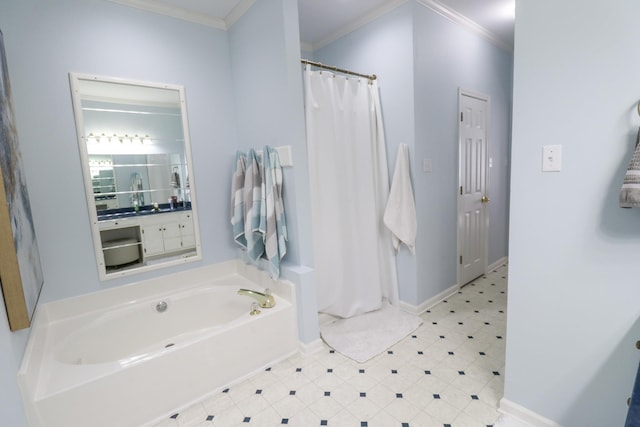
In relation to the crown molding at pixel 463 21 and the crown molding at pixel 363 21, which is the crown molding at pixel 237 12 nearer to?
the crown molding at pixel 363 21

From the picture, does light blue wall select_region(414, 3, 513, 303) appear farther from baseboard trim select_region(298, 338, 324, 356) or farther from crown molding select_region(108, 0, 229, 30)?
crown molding select_region(108, 0, 229, 30)

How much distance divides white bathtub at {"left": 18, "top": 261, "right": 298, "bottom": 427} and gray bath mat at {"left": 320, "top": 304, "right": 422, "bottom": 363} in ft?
1.24

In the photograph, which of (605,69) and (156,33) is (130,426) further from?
(605,69)

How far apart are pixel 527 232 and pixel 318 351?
5.13ft

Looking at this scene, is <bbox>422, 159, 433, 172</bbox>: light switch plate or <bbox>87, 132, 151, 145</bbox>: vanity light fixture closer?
<bbox>87, 132, 151, 145</bbox>: vanity light fixture

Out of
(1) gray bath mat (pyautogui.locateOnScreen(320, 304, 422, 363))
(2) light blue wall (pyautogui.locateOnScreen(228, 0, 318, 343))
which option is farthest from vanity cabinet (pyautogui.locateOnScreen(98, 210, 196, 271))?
(1) gray bath mat (pyautogui.locateOnScreen(320, 304, 422, 363))

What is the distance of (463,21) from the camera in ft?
9.23

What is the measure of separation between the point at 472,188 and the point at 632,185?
227 centimetres

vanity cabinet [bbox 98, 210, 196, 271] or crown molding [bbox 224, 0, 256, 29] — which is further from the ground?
crown molding [bbox 224, 0, 256, 29]

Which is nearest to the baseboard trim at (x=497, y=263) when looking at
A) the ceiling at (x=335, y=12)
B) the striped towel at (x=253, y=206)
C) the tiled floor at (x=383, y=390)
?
the tiled floor at (x=383, y=390)

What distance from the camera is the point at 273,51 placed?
6.73 ft

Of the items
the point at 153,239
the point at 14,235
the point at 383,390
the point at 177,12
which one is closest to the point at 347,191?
the point at 383,390

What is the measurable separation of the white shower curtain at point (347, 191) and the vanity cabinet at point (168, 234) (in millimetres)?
1050

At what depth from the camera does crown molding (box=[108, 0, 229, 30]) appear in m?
2.10
